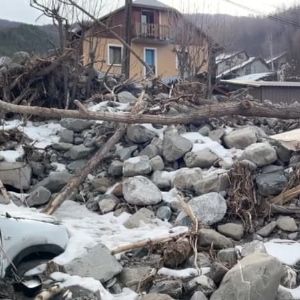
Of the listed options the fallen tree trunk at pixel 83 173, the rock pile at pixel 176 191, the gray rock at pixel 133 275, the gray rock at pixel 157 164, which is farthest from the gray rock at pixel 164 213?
the gray rock at pixel 133 275

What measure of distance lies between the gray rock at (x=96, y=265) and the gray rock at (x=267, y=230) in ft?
5.84

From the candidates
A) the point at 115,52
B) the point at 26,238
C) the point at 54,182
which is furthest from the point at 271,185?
the point at 115,52

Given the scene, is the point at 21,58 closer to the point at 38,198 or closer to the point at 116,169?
the point at 116,169

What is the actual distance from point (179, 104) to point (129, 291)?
14.1 ft

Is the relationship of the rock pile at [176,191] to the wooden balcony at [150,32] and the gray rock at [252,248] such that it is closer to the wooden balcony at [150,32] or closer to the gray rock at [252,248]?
the gray rock at [252,248]

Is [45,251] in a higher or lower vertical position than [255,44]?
lower

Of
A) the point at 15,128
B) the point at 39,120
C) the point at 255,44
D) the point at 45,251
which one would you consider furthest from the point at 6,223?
the point at 255,44

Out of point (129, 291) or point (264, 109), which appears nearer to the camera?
point (129, 291)

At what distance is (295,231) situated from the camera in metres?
5.62

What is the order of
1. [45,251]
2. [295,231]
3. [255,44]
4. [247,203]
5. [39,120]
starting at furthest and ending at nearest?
[255,44]
[39,120]
[247,203]
[295,231]
[45,251]

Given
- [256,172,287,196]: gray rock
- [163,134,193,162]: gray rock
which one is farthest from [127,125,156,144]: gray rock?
[256,172,287,196]: gray rock

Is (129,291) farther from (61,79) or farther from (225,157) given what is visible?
(61,79)

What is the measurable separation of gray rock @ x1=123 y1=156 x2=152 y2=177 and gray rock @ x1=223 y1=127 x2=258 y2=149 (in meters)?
1.28

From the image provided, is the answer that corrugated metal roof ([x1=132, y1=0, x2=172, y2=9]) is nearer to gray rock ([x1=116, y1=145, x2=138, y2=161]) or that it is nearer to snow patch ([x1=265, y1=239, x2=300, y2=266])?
gray rock ([x1=116, y1=145, x2=138, y2=161])
